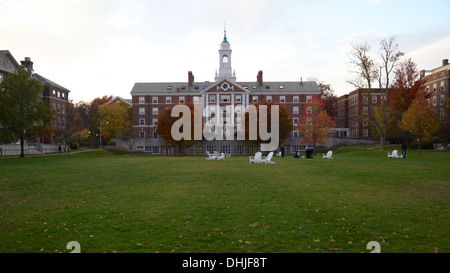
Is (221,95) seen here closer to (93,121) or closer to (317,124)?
(317,124)

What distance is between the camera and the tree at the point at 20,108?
126 feet

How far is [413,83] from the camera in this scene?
200 ft

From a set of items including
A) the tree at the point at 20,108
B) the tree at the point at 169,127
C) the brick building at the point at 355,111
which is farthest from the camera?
the brick building at the point at 355,111

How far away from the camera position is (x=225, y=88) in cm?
7162

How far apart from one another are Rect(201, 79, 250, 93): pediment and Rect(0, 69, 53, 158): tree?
37037 mm

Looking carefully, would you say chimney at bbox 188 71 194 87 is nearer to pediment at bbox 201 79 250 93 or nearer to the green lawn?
pediment at bbox 201 79 250 93

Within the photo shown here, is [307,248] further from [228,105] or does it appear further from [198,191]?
[228,105]

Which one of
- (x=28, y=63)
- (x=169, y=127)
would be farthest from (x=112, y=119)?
(x=169, y=127)

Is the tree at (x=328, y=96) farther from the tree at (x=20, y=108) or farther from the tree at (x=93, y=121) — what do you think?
the tree at (x=20, y=108)

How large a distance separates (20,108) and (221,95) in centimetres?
4099

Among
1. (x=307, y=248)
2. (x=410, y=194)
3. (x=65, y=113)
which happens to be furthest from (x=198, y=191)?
(x=65, y=113)

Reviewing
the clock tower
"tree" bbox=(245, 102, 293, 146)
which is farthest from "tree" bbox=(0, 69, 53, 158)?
the clock tower

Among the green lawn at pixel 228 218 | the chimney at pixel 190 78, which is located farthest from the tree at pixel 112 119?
the green lawn at pixel 228 218

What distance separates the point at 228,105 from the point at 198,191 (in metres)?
60.2
